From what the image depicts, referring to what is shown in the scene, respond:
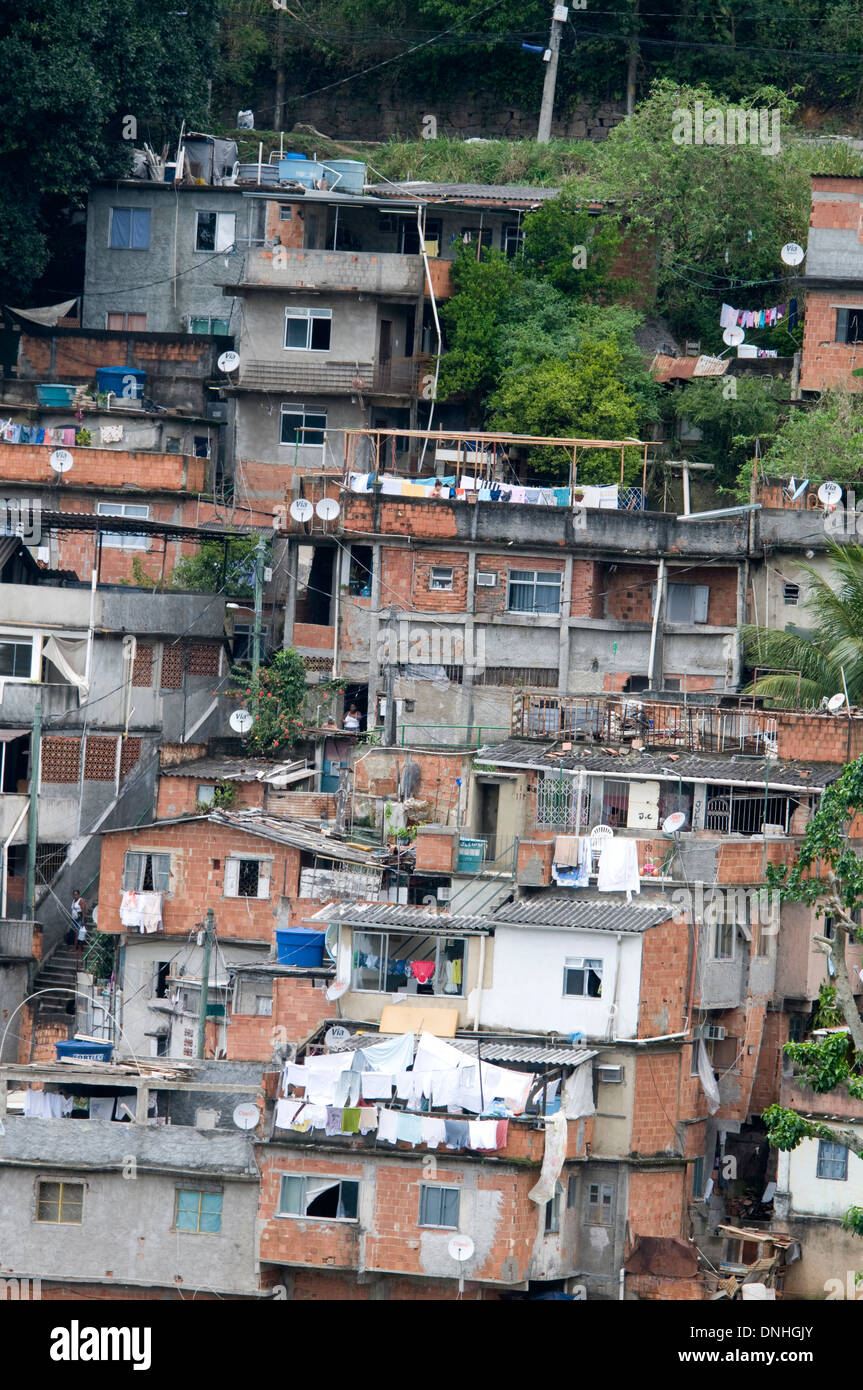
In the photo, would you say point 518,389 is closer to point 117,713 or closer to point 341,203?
point 341,203

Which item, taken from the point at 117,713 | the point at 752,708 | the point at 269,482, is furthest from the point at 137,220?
the point at 752,708

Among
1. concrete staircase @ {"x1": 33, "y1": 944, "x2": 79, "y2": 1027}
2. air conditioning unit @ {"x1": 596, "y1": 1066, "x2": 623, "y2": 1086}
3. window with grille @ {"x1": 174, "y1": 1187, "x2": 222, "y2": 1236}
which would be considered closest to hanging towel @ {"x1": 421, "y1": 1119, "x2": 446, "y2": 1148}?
window with grille @ {"x1": 174, "y1": 1187, "x2": 222, "y2": 1236}

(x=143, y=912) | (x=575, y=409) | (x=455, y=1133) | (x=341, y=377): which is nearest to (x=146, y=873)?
(x=143, y=912)

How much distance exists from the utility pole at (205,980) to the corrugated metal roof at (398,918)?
1951 mm

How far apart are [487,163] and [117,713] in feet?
63.2

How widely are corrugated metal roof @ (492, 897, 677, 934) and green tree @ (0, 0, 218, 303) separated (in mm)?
23019

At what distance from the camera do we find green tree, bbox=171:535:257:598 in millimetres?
50750

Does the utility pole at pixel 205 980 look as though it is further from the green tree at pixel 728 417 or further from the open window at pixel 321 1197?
the green tree at pixel 728 417

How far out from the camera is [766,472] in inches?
2016

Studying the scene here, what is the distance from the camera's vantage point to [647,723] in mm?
45125

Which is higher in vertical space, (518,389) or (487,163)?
(487,163)

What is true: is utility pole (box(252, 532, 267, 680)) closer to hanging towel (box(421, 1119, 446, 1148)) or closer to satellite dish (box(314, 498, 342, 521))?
satellite dish (box(314, 498, 342, 521))

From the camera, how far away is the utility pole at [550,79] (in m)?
63.2

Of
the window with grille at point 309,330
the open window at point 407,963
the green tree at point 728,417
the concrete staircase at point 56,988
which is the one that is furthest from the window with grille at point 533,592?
the open window at point 407,963
